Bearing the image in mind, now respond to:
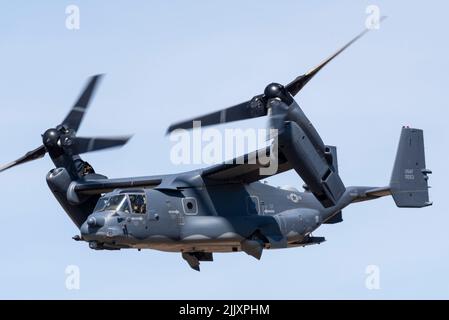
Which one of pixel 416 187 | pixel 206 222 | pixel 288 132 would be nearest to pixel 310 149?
pixel 288 132

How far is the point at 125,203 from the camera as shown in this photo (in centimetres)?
3194

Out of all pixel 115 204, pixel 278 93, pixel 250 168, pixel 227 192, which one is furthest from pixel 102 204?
pixel 278 93

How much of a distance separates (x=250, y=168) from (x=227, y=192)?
1.08 m

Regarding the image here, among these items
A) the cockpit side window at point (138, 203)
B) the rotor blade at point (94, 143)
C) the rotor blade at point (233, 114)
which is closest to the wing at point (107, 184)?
the rotor blade at point (94, 143)

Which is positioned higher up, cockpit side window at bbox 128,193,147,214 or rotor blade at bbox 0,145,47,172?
rotor blade at bbox 0,145,47,172

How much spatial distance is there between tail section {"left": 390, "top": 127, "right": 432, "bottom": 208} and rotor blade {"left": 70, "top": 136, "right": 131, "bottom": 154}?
8.82 meters

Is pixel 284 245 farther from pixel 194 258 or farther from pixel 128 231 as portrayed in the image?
pixel 128 231

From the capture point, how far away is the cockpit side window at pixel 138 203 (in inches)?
1261

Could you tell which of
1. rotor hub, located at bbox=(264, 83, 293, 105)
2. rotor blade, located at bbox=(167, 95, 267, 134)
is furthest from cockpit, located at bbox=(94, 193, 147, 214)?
rotor hub, located at bbox=(264, 83, 293, 105)

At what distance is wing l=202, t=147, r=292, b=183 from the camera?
32844 millimetres

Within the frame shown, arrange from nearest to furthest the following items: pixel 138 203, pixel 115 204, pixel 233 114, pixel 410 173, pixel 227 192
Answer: pixel 115 204 < pixel 138 203 < pixel 233 114 < pixel 227 192 < pixel 410 173

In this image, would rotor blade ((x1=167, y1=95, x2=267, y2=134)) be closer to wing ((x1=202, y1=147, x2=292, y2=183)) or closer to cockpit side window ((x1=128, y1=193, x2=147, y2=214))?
wing ((x1=202, y1=147, x2=292, y2=183))

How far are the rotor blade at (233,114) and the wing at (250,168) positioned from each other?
1247 millimetres

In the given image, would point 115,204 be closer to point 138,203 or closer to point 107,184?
point 138,203
